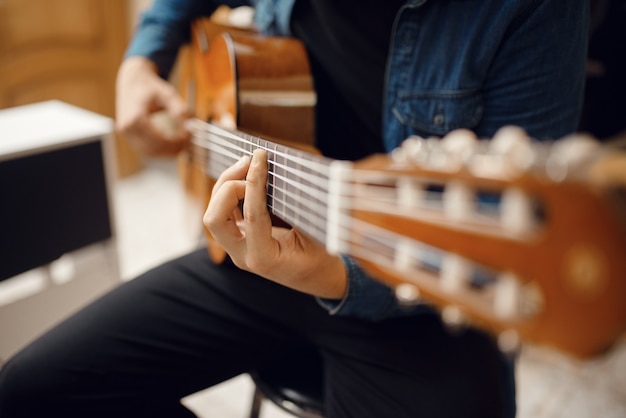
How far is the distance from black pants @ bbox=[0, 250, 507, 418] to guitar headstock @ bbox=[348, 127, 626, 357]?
359 mm

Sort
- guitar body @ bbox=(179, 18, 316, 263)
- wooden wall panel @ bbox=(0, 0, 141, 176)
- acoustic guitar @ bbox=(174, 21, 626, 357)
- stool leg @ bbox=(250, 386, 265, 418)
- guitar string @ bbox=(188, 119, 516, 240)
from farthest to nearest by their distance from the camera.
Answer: wooden wall panel @ bbox=(0, 0, 141, 176) → stool leg @ bbox=(250, 386, 265, 418) → guitar body @ bbox=(179, 18, 316, 263) → guitar string @ bbox=(188, 119, 516, 240) → acoustic guitar @ bbox=(174, 21, 626, 357)

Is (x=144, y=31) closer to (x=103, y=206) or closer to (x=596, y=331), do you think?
(x=103, y=206)

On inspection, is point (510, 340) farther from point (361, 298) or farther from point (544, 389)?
point (544, 389)

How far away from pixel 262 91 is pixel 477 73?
0.33 m

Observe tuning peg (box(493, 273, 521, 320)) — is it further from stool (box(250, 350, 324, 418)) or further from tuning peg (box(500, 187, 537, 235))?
stool (box(250, 350, 324, 418))

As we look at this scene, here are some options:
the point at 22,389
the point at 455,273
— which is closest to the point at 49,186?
the point at 22,389

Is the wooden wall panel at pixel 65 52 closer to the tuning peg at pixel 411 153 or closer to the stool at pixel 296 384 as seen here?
the stool at pixel 296 384

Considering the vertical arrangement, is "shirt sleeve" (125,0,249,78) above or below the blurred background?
above

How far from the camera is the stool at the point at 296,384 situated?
784 millimetres

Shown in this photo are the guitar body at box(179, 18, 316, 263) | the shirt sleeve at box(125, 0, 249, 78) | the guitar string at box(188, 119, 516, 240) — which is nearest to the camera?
the guitar string at box(188, 119, 516, 240)

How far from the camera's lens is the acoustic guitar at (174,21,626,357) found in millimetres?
313

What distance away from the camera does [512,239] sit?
1.12 feet

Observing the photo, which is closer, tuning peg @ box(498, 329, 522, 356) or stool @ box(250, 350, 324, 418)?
tuning peg @ box(498, 329, 522, 356)

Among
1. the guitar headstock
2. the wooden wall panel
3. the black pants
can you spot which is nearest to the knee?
the black pants
